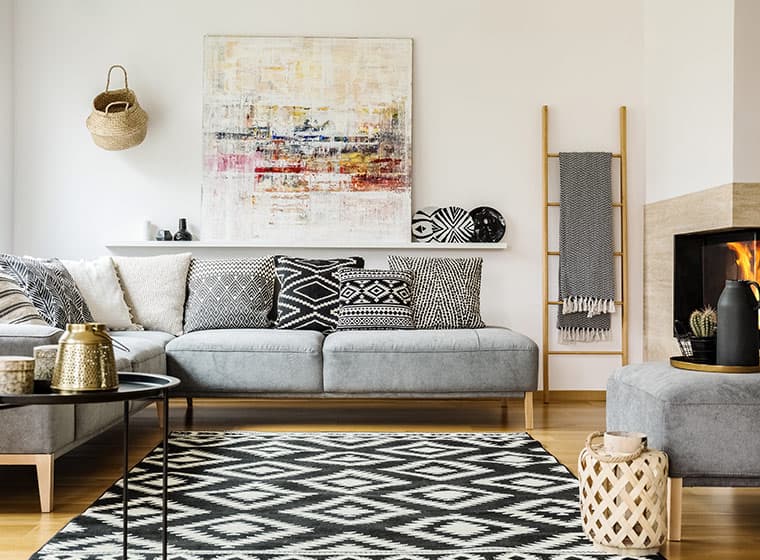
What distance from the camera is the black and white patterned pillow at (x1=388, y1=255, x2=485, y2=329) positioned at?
17.3 ft

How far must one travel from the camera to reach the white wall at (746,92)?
443 cm

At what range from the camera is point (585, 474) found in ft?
8.90

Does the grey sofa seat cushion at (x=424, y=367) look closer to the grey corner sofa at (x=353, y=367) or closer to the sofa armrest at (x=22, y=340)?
the grey corner sofa at (x=353, y=367)

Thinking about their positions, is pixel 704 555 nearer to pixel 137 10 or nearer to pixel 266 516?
pixel 266 516

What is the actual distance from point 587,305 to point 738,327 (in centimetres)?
287

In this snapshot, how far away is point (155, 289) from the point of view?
5.31 m

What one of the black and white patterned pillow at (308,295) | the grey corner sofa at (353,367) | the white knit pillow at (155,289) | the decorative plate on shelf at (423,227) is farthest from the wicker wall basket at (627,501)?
the decorative plate on shelf at (423,227)

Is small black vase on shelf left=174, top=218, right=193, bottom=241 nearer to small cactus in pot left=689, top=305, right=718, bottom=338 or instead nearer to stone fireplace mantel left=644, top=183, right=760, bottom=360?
stone fireplace mantel left=644, top=183, right=760, bottom=360

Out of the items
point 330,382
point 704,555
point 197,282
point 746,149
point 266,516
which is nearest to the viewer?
point 704,555

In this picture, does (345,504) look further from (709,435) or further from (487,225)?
(487,225)

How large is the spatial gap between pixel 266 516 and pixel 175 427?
2.00 metres

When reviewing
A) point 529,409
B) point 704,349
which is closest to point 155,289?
→ point 529,409

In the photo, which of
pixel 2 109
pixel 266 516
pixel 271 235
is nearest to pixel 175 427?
pixel 271 235

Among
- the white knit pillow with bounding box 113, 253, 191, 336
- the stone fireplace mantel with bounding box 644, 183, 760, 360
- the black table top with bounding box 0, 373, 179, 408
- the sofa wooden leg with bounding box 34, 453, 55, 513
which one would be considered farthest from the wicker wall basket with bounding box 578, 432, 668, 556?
the white knit pillow with bounding box 113, 253, 191, 336
